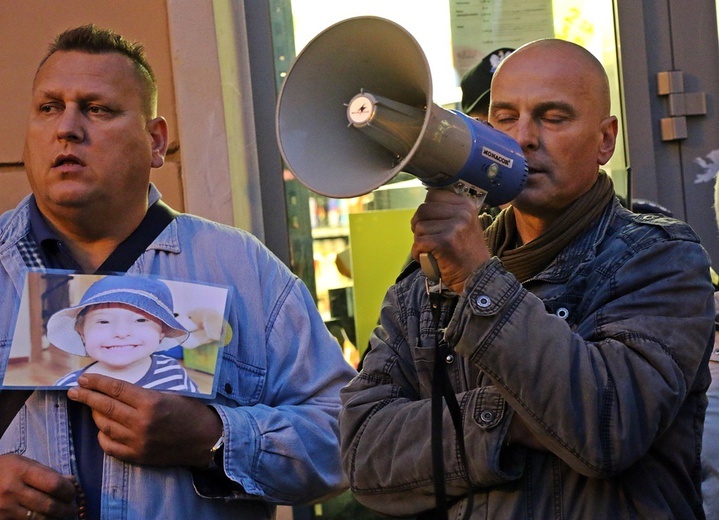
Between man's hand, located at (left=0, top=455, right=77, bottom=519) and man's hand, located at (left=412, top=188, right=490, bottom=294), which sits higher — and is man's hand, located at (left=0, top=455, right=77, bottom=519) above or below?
below

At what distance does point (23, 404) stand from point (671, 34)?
285cm

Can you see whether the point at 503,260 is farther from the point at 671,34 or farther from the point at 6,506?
the point at 671,34

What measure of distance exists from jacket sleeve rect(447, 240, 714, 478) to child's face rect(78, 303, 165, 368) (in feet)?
2.72

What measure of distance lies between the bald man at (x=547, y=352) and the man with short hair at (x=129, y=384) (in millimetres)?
350

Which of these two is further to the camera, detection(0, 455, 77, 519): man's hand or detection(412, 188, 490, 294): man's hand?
detection(0, 455, 77, 519): man's hand

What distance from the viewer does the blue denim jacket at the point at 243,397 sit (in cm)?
228

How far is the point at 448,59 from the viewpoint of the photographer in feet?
13.0

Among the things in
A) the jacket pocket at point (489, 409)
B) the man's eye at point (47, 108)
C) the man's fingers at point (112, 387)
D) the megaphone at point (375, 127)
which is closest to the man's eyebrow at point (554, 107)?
the megaphone at point (375, 127)

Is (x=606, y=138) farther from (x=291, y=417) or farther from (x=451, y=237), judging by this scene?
(x=291, y=417)

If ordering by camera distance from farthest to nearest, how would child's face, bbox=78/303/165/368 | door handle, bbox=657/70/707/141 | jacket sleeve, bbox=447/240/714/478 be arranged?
door handle, bbox=657/70/707/141, child's face, bbox=78/303/165/368, jacket sleeve, bbox=447/240/714/478

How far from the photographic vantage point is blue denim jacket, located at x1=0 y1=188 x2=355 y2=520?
2279 mm

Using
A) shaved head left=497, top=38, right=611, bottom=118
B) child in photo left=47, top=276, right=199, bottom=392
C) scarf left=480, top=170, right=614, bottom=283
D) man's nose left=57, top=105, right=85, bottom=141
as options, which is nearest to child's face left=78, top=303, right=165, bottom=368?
child in photo left=47, top=276, right=199, bottom=392

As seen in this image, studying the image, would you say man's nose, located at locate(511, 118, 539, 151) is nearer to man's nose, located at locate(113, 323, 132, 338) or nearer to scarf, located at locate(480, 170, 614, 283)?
scarf, located at locate(480, 170, 614, 283)

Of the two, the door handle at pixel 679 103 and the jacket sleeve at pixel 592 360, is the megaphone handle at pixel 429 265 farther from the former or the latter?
the door handle at pixel 679 103
